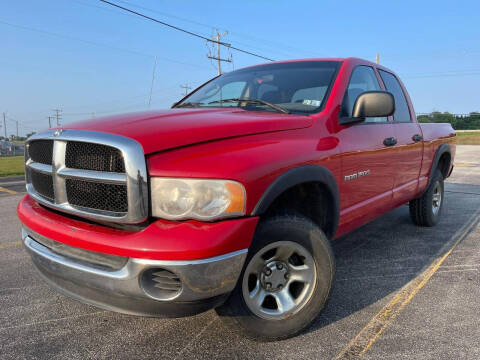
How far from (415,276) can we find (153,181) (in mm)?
2477

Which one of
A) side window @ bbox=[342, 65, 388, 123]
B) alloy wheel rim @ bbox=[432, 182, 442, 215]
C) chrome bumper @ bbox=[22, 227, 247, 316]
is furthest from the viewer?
alloy wheel rim @ bbox=[432, 182, 442, 215]

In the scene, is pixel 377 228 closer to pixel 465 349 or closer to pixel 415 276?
pixel 415 276

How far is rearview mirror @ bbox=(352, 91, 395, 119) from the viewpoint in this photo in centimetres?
265

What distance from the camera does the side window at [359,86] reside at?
2812 mm

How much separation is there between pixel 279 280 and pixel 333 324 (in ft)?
1.77

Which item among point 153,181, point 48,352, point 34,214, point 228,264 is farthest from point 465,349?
point 34,214

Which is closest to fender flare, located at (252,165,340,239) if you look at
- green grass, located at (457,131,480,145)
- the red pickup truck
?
the red pickup truck

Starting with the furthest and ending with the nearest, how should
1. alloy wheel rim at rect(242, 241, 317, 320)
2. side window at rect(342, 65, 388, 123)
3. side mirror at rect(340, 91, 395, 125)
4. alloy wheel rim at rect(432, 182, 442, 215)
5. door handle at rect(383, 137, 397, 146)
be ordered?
alloy wheel rim at rect(432, 182, 442, 215) → door handle at rect(383, 137, 397, 146) → side window at rect(342, 65, 388, 123) → side mirror at rect(340, 91, 395, 125) → alloy wheel rim at rect(242, 241, 317, 320)

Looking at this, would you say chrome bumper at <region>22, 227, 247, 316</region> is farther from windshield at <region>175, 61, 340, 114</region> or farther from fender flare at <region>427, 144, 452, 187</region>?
fender flare at <region>427, 144, 452, 187</region>

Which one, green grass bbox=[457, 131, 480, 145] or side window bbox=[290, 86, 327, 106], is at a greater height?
side window bbox=[290, 86, 327, 106]

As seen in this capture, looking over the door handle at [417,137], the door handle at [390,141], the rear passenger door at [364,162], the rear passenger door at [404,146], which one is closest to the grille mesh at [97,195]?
the rear passenger door at [364,162]

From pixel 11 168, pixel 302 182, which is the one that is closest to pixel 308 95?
pixel 302 182

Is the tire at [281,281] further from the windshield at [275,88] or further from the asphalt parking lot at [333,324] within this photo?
the windshield at [275,88]

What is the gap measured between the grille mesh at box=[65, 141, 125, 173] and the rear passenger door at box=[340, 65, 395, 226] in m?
1.56
